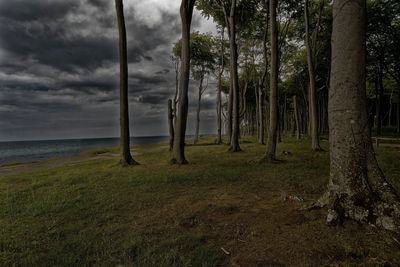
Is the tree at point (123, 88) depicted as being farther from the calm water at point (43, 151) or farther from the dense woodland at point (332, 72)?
the calm water at point (43, 151)

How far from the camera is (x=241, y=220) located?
3430 mm

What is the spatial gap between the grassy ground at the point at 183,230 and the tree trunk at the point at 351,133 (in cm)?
37

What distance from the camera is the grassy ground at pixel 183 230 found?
237cm

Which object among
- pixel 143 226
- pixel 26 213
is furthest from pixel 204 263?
pixel 26 213

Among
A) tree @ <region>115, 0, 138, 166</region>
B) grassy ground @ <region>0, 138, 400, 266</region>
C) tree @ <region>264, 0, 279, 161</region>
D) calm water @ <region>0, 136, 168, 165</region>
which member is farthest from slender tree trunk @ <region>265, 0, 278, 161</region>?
calm water @ <region>0, 136, 168, 165</region>

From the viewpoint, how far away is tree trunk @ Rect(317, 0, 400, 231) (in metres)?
2.84

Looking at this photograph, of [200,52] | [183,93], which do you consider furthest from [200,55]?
[183,93]

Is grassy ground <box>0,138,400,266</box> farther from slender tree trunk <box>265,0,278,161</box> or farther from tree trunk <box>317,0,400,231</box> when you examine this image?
slender tree trunk <box>265,0,278,161</box>

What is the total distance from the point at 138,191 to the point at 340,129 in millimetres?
5366

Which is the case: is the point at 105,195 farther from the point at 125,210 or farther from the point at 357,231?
the point at 357,231

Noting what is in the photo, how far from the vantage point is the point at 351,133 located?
2.99m

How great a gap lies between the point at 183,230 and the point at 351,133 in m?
3.37

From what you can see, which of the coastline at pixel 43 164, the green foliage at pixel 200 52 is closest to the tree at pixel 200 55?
the green foliage at pixel 200 52

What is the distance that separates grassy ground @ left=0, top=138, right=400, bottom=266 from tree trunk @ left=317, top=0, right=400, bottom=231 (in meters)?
0.37
